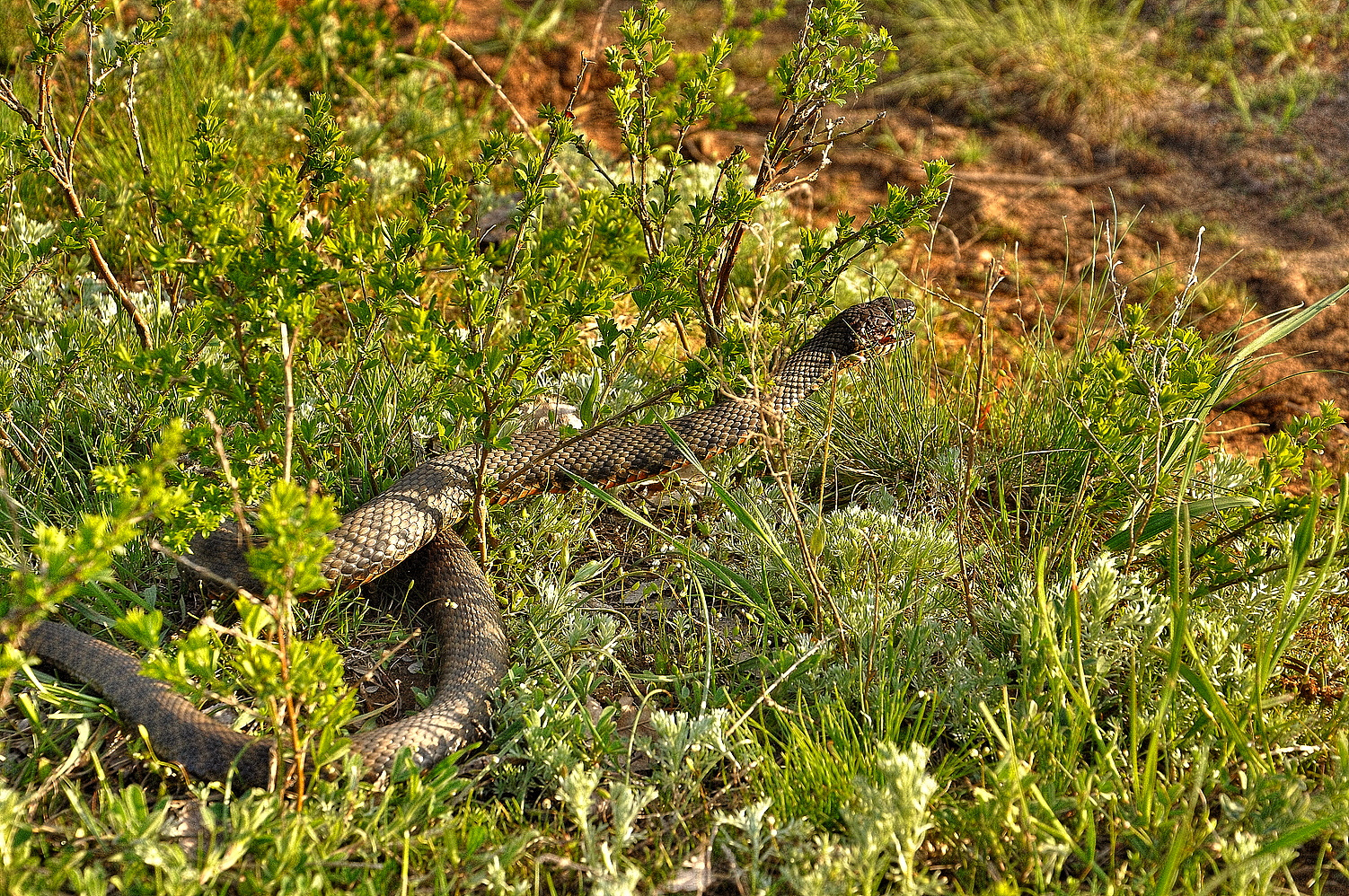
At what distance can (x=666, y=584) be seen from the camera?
379 centimetres

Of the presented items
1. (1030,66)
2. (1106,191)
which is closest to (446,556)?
(1106,191)

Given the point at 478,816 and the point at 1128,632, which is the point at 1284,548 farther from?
the point at 478,816

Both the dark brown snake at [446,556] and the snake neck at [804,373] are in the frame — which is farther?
the snake neck at [804,373]

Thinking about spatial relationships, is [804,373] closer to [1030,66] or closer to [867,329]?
[867,329]

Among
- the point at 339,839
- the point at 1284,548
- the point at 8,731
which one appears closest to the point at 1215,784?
the point at 1284,548

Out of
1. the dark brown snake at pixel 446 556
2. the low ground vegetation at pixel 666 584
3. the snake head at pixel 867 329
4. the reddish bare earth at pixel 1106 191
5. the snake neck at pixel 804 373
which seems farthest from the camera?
the reddish bare earth at pixel 1106 191

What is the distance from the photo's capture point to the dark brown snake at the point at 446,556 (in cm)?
293

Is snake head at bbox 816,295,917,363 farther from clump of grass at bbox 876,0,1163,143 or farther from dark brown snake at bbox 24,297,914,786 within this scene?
clump of grass at bbox 876,0,1163,143

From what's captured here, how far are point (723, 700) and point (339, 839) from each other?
3.77ft

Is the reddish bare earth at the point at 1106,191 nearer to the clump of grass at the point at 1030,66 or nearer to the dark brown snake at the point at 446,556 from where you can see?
the clump of grass at the point at 1030,66

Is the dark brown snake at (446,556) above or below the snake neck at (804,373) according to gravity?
above

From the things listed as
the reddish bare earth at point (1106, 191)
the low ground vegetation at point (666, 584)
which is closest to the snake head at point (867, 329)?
the low ground vegetation at point (666, 584)

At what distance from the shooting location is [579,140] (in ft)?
11.8

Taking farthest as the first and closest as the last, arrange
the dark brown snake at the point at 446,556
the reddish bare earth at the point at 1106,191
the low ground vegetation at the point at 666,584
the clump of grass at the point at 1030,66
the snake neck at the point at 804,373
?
1. the clump of grass at the point at 1030,66
2. the reddish bare earth at the point at 1106,191
3. the snake neck at the point at 804,373
4. the dark brown snake at the point at 446,556
5. the low ground vegetation at the point at 666,584
